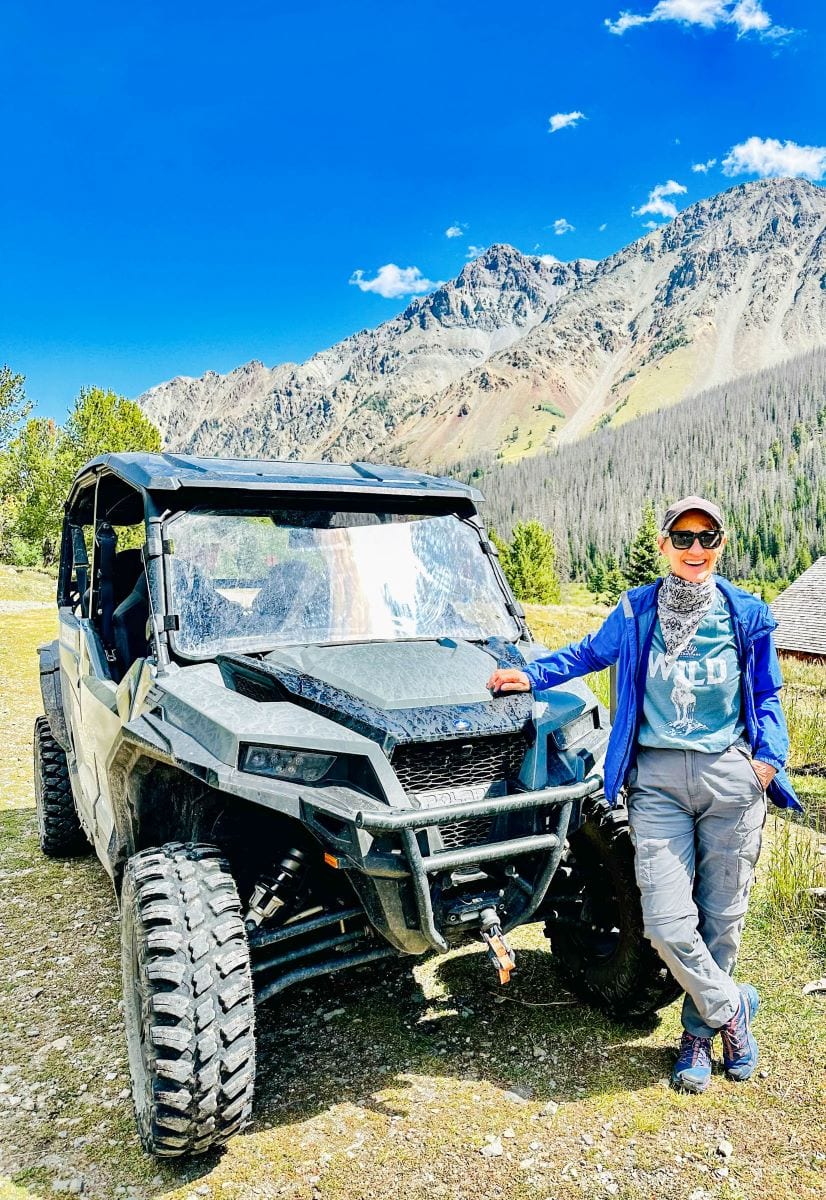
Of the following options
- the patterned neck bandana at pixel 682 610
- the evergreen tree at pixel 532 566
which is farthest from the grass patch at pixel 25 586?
the evergreen tree at pixel 532 566

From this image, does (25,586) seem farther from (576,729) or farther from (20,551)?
(576,729)

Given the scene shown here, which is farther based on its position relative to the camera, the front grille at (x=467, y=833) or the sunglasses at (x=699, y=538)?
the sunglasses at (x=699, y=538)

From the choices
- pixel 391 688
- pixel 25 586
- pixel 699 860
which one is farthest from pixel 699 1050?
pixel 25 586

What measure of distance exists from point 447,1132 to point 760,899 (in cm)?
281

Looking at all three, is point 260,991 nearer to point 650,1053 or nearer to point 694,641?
point 650,1053

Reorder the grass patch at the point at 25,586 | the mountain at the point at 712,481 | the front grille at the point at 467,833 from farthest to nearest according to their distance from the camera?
the mountain at the point at 712,481 → the grass patch at the point at 25,586 → the front grille at the point at 467,833

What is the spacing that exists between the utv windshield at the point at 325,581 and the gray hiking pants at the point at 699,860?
123cm

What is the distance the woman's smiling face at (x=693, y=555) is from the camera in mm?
3426

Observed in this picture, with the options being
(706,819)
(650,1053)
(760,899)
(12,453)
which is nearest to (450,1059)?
(650,1053)

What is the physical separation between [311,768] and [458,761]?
1.79ft

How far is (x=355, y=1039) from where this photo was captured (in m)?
3.86

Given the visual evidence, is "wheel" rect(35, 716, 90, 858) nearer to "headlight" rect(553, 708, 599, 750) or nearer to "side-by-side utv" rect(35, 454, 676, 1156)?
"side-by-side utv" rect(35, 454, 676, 1156)

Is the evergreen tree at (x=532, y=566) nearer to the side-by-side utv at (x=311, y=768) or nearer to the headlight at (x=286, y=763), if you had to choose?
the side-by-side utv at (x=311, y=768)

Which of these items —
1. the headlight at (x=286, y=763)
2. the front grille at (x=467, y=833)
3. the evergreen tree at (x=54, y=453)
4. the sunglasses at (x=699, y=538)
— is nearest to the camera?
the headlight at (x=286, y=763)
